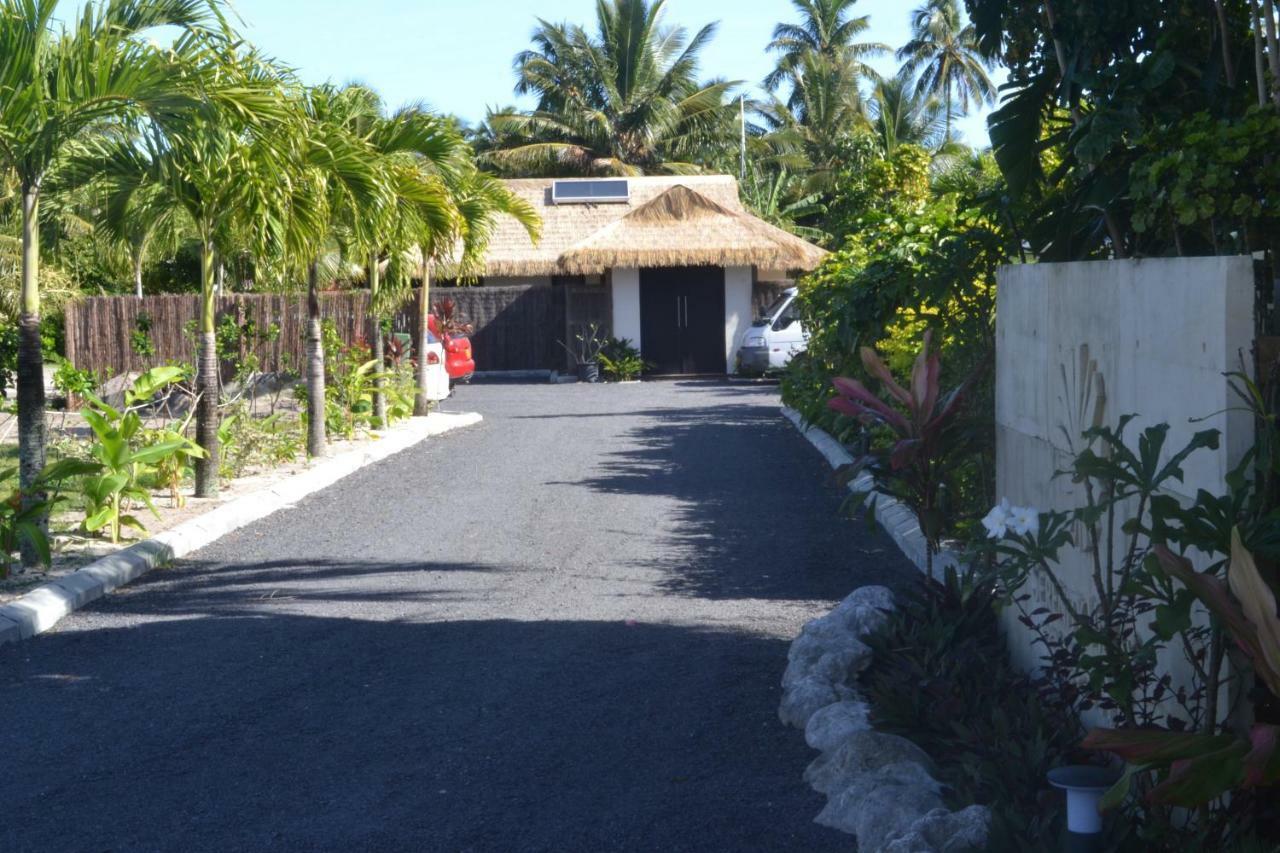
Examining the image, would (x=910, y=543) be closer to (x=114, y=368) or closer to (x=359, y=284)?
(x=114, y=368)

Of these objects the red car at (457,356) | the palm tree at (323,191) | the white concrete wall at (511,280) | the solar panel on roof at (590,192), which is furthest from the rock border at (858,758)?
the solar panel on roof at (590,192)

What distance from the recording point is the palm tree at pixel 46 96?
848 cm

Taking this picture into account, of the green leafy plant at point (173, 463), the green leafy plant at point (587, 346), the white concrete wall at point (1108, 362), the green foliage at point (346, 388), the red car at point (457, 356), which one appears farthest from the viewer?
the green leafy plant at point (587, 346)

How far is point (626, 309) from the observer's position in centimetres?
3053

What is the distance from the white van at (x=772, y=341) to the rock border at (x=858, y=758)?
2183cm

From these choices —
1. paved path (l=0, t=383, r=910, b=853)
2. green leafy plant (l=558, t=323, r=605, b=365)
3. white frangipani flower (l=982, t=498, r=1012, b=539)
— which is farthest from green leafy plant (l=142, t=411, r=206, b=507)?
green leafy plant (l=558, t=323, r=605, b=365)

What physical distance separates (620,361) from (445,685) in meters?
23.3

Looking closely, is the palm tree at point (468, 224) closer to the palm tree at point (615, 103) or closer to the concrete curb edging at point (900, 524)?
the concrete curb edging at point (900, 524)

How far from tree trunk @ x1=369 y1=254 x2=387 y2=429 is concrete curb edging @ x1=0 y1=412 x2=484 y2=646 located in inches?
71.5

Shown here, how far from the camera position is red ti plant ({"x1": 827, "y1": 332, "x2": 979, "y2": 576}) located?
21.5ft

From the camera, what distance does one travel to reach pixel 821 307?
1475 centimetres

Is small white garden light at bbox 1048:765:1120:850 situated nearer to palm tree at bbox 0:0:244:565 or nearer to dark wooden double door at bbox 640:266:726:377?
palm tree at bbox 0:0:244:565

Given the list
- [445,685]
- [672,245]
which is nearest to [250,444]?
[445,685]

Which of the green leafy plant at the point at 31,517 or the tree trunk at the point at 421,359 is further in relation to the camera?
the tree trunk at the point at 421,359
